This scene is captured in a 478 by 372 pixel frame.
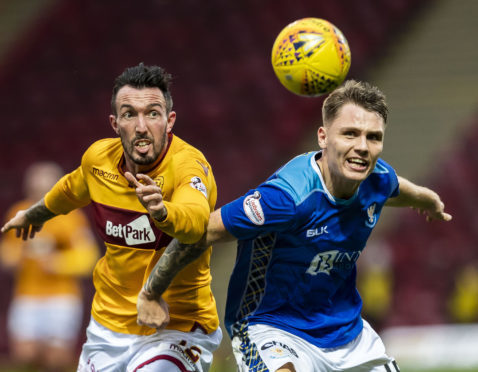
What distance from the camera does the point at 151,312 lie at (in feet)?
14.0

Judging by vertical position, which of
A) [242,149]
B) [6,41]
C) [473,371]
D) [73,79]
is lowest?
[473,371]

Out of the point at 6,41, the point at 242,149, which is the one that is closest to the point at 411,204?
the point at 242,149

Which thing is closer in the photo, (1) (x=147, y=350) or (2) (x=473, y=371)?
(1) (x=147, y=350)

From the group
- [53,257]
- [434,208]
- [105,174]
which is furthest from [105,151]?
[53,257]

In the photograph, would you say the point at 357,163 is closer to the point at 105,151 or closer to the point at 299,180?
the point at 299,180

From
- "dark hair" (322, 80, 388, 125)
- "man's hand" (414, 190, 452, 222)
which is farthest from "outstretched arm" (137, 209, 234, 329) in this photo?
"man's hand" (414, 190, 452, 222)

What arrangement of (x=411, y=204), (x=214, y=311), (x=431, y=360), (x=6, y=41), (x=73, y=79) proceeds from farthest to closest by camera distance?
(x=6, y=41) < (x=73, y=79) < (x=431, y=360) < (x=411, y=204) < (x=214, y=311)

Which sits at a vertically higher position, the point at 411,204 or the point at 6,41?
the point at 6,41

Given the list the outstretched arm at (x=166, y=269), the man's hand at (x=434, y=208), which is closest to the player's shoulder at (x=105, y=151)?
the outstretched arm at (x=166, y=269)

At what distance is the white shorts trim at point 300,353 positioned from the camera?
14.0ft

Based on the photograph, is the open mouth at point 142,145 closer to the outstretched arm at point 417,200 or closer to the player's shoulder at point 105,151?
the player's shoulder at point 105,151

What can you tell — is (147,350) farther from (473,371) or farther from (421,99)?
(421,99)

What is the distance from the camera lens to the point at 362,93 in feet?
14.5

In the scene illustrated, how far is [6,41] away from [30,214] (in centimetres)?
1254
